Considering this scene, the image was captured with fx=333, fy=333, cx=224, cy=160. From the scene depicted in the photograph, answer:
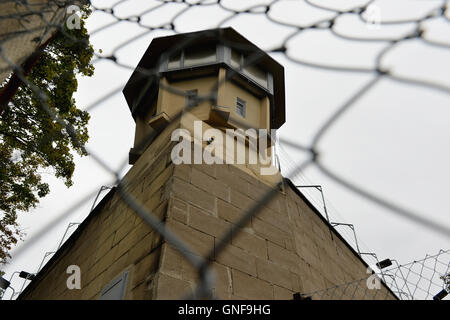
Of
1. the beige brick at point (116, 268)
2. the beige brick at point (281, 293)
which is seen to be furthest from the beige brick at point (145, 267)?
the beige brick at point (281, 293)

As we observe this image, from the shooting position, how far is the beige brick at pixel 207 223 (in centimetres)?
176

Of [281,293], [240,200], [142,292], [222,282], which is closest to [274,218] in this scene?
[240,200]

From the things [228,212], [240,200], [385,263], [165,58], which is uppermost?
[165,58]

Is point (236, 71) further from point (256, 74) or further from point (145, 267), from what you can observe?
point (256, 74)

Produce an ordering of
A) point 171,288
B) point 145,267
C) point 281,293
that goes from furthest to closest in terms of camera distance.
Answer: point 281,293 → point 145,267 → point 171,288

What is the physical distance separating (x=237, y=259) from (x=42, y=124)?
4.61 meters

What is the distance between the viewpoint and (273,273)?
1.92 metres

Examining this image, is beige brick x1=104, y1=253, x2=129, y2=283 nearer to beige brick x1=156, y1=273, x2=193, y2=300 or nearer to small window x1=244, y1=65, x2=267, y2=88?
beige brick x1=156, y1=273, x2=193, y2=300

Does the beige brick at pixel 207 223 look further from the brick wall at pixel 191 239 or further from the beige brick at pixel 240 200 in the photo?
the beige brick at pixel 240 200

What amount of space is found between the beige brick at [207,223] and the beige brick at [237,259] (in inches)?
4.2

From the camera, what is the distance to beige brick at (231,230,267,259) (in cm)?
184

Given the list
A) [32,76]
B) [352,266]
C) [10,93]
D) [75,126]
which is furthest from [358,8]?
[75,126]

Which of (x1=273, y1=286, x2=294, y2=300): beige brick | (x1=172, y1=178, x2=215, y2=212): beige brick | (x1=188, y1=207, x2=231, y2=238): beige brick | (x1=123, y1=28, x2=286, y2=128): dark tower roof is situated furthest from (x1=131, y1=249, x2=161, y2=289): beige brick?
(x1=123, y1=28, x2=286, y2=128): dark tower roof
